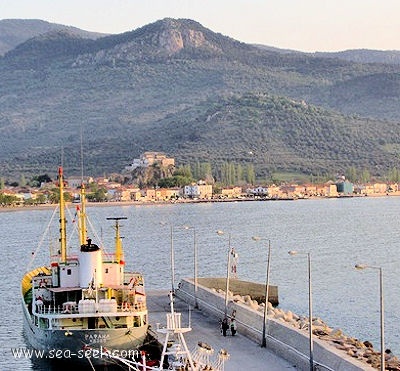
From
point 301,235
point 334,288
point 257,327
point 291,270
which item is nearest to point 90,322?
point 257,327

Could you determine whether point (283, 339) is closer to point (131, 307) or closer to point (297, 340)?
point (297, 340)

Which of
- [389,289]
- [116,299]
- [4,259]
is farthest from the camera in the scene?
[4,259]

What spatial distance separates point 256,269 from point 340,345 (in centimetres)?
3691

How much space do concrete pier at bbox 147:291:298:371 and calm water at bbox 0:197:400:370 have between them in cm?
402

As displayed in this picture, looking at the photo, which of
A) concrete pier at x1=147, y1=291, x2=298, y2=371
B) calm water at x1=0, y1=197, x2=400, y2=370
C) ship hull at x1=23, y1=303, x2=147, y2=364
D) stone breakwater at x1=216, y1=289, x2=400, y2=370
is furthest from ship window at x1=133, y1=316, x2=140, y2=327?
stone breakwater at x1=216, y1=289, x2=400, y2=370

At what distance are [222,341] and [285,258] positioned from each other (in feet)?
140

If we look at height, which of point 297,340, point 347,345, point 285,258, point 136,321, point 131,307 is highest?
point 131,307

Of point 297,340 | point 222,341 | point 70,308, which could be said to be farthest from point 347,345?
point 70,308

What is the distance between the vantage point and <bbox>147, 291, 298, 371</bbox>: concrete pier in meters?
28.3

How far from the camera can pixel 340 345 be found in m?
30.6

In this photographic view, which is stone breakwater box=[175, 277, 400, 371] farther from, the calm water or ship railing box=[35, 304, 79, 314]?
the calm water

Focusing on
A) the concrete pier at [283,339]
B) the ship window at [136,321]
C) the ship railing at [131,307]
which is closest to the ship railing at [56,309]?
the ship railing at [131,307]

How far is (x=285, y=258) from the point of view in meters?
74.1

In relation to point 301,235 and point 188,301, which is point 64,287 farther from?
point 301,235
